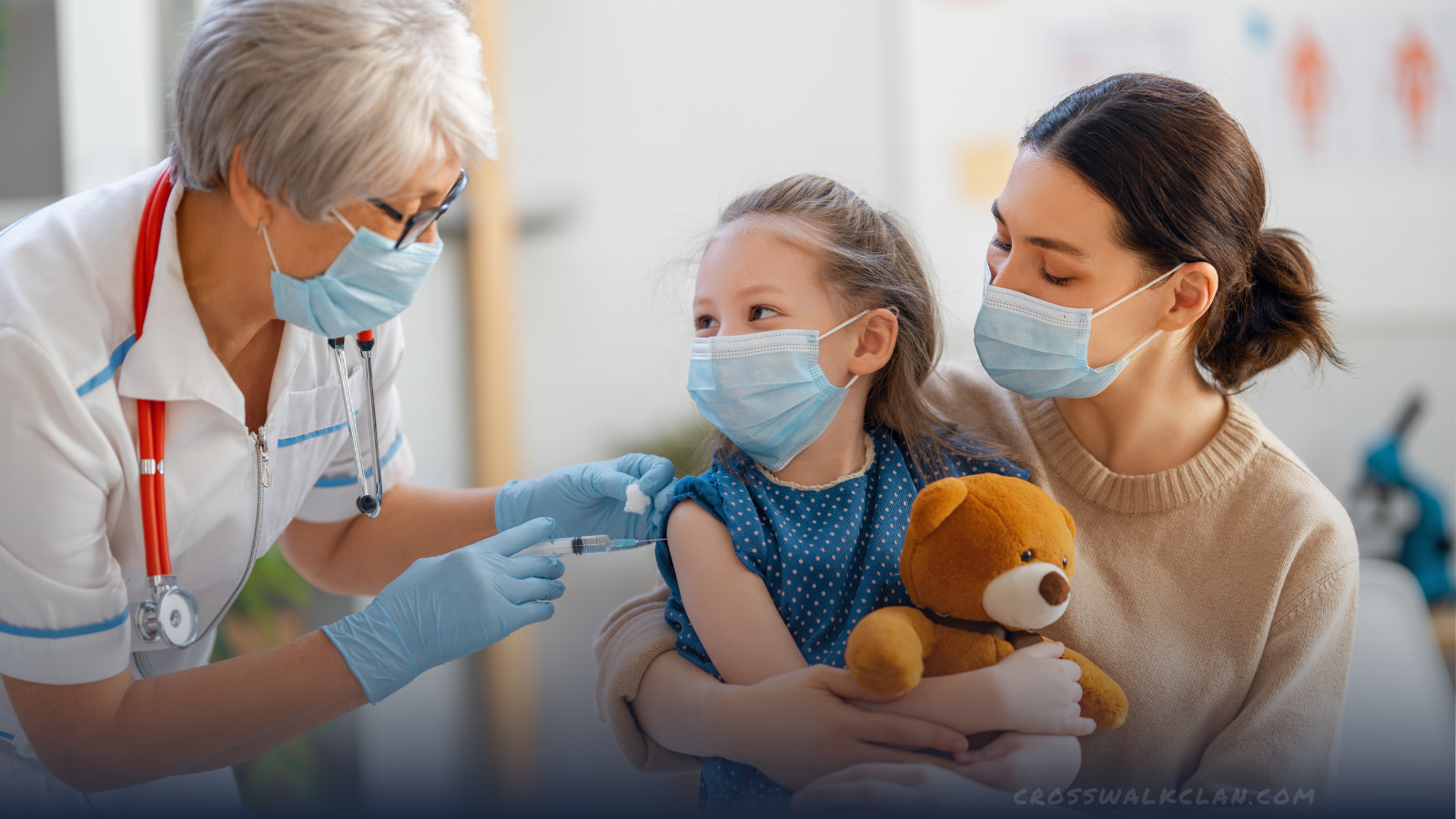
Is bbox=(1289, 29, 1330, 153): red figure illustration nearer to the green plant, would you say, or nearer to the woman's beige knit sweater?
the woman's beige knit sweater

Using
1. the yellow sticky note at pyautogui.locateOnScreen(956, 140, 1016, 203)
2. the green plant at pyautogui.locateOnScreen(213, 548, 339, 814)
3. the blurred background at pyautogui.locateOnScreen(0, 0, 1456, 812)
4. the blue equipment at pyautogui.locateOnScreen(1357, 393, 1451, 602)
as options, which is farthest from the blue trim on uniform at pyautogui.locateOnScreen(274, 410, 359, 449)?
the blue equipment at pyautogui.locateOnScreen(1357, 393, 1451, 602)

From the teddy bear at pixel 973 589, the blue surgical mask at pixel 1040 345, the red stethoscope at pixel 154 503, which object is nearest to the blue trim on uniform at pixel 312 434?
the red stethoscope at pixel 154 503

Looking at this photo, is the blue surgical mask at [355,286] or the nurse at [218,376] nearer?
the nurse at [218,376]

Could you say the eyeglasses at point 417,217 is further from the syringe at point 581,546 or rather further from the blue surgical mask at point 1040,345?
the blue surgical mask at point 1040,345

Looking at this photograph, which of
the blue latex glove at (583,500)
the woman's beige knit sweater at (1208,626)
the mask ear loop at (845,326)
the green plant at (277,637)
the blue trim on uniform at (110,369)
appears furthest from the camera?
the green plant at (277,637)

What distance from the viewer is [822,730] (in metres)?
1.08

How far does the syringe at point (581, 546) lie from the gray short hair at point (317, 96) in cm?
53

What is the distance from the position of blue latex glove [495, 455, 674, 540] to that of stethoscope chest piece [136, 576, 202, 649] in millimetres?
523

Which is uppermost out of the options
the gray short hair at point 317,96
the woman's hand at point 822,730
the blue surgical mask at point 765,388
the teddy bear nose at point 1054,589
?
the gray short hair at point 317,96

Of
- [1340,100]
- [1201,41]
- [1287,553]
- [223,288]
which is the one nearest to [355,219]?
[223,288]

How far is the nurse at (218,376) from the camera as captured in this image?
1096 mm

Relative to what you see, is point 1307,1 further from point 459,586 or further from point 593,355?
point 459,586

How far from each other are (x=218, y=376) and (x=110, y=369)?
4.9 inches

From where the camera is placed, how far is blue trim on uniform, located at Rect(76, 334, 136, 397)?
1123 millimetres
